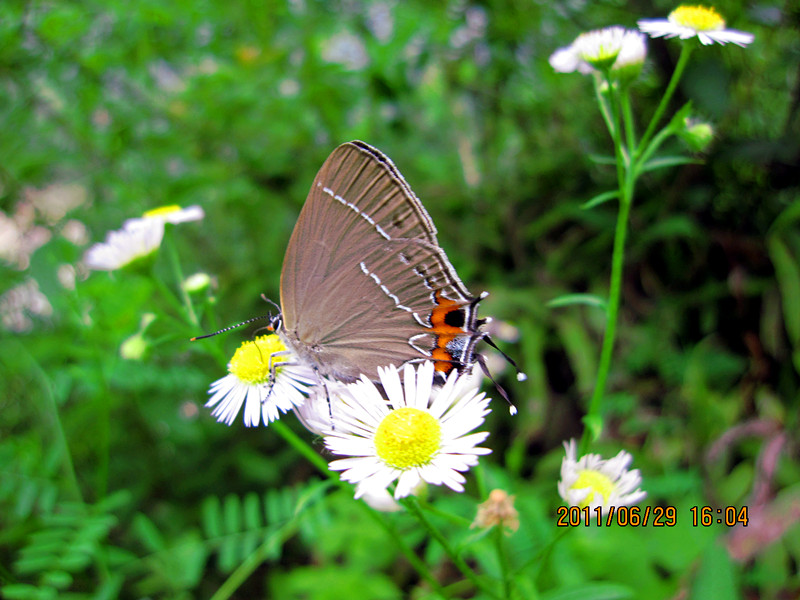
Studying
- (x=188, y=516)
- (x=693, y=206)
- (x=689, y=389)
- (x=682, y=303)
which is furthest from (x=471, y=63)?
(x=188, y=516)

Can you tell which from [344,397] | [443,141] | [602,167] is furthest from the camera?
[443,141]

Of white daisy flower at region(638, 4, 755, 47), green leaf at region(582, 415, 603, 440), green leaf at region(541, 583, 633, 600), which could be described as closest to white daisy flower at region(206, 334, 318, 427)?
green leaf at region(582, 415, 603, 440)

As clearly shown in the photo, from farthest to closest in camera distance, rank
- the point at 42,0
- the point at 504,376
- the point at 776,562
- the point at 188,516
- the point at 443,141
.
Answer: the point at 443,141 → the point at 504,376 → the point at 42,0 → the point at 188,516 → the point at 776,562

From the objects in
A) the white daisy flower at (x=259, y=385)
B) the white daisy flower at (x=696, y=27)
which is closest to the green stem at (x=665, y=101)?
the white daisy flower at (x=696, y=27)

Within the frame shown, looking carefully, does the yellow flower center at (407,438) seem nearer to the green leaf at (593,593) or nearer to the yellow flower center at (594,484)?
the yellow flower center at (594,484)

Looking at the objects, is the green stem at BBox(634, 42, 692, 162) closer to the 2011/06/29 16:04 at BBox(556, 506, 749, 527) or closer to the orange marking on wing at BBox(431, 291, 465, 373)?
the orange marking on wing at BBox(431, 291, 465, 373)

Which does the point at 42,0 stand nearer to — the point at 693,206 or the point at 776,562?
the point at 693,206

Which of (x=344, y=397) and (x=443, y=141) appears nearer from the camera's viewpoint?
(x=344, y=397)
